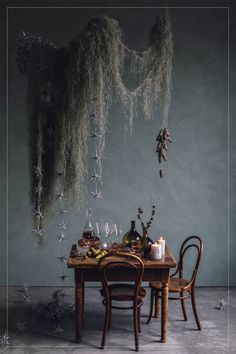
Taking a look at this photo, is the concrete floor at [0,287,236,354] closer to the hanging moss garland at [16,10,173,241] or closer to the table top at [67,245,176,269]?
the table top at [67,245,176,269]

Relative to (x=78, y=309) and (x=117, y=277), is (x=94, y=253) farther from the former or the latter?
(x=78, y=309)

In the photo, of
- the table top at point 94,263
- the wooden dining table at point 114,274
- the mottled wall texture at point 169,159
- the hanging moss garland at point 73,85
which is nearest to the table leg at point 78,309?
the wooden dining table at point 114,274

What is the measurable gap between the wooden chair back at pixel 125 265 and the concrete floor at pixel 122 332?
44cm

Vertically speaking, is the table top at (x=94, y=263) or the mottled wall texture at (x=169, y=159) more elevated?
the mottled wall texture at (x=169, y=159)

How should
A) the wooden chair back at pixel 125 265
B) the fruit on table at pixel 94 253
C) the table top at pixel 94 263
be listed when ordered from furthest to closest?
the fruit on table at pixel 94 253, the table top at pixel 94 263, the wooden chair back at pixel 125 265

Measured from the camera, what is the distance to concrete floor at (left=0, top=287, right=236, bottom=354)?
146 inches

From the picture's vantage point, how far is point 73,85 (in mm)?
3680

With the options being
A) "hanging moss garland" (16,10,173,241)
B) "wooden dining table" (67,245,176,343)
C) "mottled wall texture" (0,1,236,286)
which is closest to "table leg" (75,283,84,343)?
"wooden dining table" (67,245,176,343)

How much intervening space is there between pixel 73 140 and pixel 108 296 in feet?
3.76

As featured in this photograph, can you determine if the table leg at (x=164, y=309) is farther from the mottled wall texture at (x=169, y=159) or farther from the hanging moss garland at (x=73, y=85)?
the mottled wall texture at (x=169, y=159)

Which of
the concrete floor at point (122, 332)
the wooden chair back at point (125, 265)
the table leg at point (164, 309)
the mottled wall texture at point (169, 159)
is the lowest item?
the concrete floor at point (122, 332)

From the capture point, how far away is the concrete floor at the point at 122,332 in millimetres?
3721

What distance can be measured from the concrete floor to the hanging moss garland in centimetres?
79

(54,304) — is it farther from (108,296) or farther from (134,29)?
(134,29)
